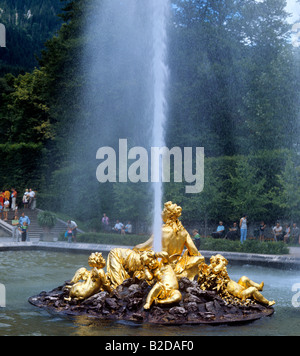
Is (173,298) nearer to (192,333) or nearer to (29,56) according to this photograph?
(192,333)

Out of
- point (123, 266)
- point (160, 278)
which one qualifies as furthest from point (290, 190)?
point (160, 278)

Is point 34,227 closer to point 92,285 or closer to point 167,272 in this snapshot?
point 92,285

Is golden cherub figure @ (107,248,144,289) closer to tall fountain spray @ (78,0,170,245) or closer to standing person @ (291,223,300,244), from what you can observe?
standing person @ (291,223,300,244)

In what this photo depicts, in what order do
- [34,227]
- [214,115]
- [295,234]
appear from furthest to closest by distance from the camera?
[214,115] < [34,227] < [295,234]

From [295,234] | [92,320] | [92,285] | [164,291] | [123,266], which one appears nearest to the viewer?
[92,320]

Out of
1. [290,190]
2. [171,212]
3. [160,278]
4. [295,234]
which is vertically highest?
[290,190]

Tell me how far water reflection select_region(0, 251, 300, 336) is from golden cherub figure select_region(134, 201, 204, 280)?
145 cm

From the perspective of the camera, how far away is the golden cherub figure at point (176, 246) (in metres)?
9.59

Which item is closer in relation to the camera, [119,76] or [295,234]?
[295,234]

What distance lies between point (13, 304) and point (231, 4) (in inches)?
1163

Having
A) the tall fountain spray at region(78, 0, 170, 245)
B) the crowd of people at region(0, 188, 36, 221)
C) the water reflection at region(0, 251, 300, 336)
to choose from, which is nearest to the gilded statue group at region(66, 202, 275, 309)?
the water reflection at region(0, 251, 300, 336)

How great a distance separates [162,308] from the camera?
336 inches

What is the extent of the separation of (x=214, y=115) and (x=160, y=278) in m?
26.1

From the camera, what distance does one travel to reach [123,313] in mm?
8578
